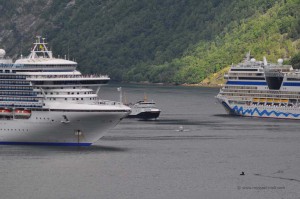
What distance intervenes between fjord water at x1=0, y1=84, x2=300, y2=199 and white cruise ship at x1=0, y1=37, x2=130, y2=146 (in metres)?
2.01

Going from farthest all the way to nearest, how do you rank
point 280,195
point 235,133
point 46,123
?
point 235,133 → point 46,123 → point 280,195

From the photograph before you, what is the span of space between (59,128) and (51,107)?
3.12 meters

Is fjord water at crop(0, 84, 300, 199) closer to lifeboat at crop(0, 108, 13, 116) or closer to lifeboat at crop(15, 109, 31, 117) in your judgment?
lifeboat at crop(15, 109, 31, 117)

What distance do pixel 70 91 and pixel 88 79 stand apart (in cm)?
305

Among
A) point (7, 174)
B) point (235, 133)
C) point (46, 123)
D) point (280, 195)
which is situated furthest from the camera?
point (235, 133)

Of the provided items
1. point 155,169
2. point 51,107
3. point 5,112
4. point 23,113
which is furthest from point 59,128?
point 155,169

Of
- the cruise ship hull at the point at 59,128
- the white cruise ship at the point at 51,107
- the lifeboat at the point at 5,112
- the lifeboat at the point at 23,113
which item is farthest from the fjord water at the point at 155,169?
the lifeboat at the point at 5,112

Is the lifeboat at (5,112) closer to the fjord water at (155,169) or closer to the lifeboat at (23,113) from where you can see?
the lifeboat at (23,113)

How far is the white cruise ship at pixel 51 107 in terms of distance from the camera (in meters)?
152

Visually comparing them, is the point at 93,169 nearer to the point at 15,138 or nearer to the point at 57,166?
the point at 57,166

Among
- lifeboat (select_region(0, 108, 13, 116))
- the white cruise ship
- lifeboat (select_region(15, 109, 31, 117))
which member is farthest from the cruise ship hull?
lifeboat (select_region(0, 108, 13, 116))

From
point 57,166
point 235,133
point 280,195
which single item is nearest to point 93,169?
point 57,166

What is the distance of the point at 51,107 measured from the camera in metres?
153

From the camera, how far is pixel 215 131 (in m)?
195
